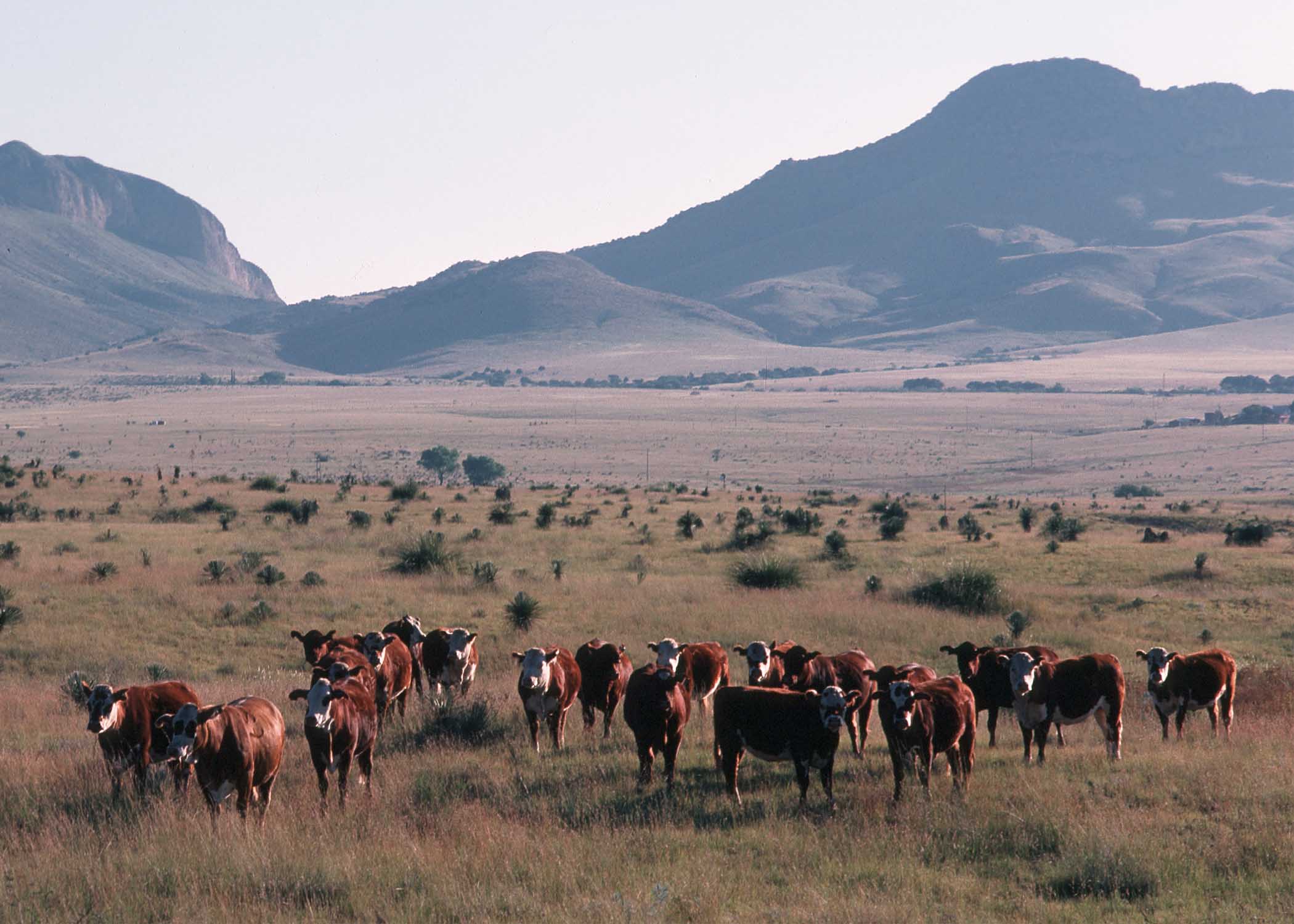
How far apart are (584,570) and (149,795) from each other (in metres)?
20.3

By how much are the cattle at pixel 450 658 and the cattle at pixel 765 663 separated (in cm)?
357

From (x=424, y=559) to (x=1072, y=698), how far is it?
741 inches

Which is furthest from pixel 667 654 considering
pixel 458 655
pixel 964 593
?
pixel 964 593

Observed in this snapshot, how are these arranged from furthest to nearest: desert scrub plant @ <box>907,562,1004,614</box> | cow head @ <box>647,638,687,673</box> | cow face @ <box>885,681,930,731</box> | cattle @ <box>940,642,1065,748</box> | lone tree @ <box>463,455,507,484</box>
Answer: lone tree @ <box>463,455,507,484</box> < desert scrub plant @ <box>907,562,1004,614</box> < cattle @ <box>940,642,1065,748</box> < cow head @ <box>647,638,687,673</box> < cow face @ <box>885,681,930,731</box>

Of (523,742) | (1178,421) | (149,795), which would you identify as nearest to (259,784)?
(149,795)

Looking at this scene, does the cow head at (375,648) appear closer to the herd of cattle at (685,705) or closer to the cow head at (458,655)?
the herd of cattle at (685,705)

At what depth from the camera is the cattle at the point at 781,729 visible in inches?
461

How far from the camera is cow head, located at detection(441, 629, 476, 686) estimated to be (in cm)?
1633

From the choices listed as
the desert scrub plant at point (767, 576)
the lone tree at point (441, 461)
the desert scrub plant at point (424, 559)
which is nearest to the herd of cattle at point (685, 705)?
the desert scrub plant at point (767, 576)

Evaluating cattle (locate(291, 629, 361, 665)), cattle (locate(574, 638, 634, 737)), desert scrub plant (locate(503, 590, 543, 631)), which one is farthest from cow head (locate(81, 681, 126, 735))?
desert scrub plant (locate(503, 590, 543, 631))

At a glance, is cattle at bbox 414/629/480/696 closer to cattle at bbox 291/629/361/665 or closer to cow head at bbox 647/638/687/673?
cattle at bbox 291/629/361/665

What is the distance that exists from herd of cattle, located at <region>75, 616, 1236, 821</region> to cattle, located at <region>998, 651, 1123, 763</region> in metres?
0.02


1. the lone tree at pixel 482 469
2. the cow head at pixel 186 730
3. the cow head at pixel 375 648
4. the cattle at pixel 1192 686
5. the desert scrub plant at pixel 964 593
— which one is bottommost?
the lone tree at pixel 482 469

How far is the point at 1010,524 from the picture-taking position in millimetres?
46562
